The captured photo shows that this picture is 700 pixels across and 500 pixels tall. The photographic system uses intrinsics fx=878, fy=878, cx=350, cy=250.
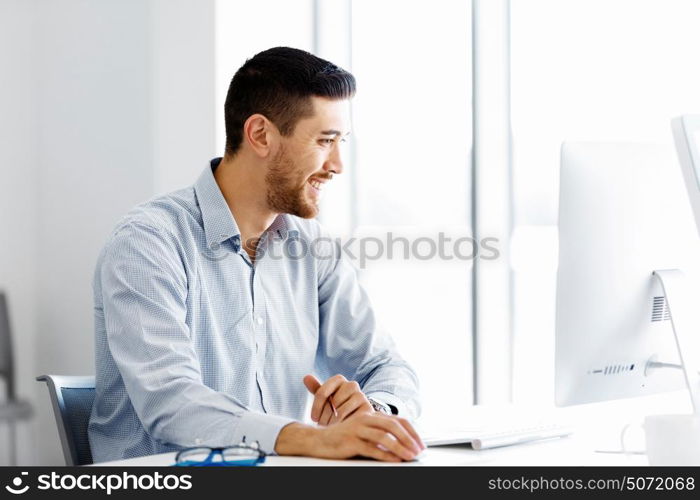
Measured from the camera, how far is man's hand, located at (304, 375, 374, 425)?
1.56 meters

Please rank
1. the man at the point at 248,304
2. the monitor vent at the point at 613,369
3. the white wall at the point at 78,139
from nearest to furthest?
the monitor vent at the point at 613,369 < the man at the point at 248,304 < the white wall at the point at 78,139

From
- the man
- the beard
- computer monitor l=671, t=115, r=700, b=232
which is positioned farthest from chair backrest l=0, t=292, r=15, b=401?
computer monitor l=671, t=115, r=700, b=232

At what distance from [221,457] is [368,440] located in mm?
215

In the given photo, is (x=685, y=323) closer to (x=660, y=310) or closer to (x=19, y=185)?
(x=660, y=310)

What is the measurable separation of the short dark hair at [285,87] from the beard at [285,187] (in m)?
0.07

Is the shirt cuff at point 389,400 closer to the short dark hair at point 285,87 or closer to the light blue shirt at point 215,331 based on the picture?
the light blue shirt at point 215,331

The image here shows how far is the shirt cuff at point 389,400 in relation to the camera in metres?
1.76

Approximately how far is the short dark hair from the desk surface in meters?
0.89

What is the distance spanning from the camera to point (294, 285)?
2035 millimetres

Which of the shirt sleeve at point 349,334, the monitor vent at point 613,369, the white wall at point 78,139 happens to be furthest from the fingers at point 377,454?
the white wall at point 78,139

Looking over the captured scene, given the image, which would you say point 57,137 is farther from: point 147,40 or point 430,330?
point 430,330

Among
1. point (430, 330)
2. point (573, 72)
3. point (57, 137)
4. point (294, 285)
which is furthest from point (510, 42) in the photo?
point (57, 137)

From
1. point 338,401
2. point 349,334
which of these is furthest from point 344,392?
point 349,334

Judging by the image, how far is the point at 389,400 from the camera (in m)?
1.77
